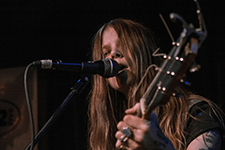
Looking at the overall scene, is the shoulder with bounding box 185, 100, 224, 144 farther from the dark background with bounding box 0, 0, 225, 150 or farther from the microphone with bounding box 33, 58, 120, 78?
the dark background with bounding box 0, 0, 225, 150

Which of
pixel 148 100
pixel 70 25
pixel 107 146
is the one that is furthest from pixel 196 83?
pixel 148 100

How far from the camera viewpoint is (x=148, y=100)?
37.5 inches

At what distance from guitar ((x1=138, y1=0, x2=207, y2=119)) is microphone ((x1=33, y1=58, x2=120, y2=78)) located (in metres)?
0.32

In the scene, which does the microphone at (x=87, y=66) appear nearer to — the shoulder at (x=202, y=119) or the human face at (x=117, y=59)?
the human face at (x=117, y=59)

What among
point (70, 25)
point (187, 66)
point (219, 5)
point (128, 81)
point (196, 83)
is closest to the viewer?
point (187, 66)

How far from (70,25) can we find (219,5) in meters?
1.64

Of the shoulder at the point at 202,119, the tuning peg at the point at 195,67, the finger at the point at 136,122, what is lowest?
the shoulder at the point at 202,119

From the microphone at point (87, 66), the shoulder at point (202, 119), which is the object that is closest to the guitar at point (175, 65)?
the microphone at point (87, 66)

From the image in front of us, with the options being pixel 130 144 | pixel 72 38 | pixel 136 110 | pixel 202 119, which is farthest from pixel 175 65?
pixel 72 38

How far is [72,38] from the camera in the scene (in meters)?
2.88

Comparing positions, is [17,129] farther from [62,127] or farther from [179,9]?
[179,9]

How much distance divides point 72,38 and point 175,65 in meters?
2.16

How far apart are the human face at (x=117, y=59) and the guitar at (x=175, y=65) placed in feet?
1.82

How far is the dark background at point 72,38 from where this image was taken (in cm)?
245
